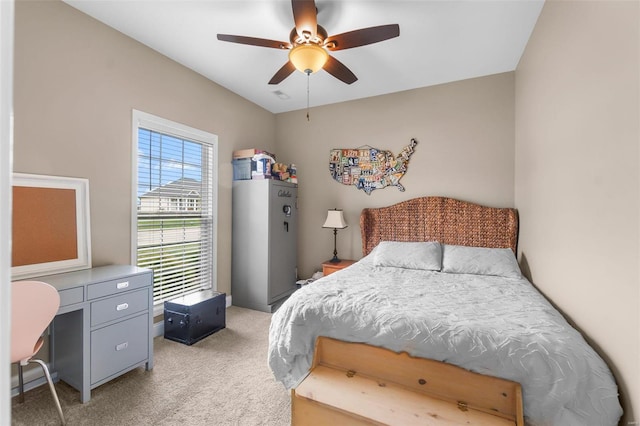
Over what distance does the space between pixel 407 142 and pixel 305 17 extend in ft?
7.28

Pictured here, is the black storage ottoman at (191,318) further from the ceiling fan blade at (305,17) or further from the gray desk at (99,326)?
the ceiling fan blade at (305,17)

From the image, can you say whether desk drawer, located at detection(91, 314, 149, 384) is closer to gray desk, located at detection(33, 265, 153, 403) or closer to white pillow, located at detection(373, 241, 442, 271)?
gray desk, located at detection(33, 265, 153, 403)

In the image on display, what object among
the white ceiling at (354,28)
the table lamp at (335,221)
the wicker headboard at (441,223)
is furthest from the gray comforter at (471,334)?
the white ceiling at (354,28)

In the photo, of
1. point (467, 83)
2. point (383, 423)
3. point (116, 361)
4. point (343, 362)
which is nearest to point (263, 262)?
point (116, 361)

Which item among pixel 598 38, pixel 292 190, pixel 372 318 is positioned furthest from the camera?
pixel 292 190

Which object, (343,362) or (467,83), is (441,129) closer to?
(467,83)

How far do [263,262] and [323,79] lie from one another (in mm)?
2295

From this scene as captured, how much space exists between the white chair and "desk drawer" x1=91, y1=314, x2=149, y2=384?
39cm

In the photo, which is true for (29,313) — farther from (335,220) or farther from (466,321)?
(335,220)

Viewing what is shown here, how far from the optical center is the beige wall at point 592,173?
124cm

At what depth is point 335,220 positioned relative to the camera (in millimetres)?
3861

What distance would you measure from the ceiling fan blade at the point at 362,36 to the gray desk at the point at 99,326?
7.33 feet

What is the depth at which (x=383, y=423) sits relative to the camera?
4.38 feet

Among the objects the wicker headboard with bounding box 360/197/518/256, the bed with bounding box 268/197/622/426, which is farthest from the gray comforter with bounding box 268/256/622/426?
the wicker headboard with bounding box 360/197/518/256
